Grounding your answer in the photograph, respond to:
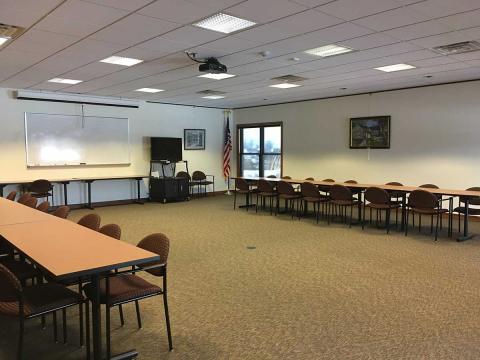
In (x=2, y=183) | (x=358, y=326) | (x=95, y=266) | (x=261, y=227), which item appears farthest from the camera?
(x=2, y=183)

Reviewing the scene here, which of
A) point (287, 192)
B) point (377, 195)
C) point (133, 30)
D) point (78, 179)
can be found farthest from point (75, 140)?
point (377, 195)

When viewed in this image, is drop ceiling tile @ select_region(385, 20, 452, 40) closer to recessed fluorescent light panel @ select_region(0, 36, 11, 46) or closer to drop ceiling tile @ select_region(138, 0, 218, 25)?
drop ceiling tile @ select_region(138, 0, 218, 25)

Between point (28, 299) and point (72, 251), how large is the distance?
400 millimetres

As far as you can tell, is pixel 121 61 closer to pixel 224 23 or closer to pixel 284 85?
pixel 224 23

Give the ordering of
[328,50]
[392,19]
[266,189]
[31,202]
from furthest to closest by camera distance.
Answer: [266,189]
[328,50]
[31,202]
[392,19]

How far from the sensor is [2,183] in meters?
8.31

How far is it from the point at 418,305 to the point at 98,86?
740 cm

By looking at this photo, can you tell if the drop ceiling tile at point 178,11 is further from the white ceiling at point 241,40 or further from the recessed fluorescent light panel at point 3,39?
the recessed fluorescent light panel at point 3,39

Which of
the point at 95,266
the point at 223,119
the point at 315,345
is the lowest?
the point at 315,345

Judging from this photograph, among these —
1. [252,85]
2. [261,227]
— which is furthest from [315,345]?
[252,85]

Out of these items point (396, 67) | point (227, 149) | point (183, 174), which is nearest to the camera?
point (396, 67)

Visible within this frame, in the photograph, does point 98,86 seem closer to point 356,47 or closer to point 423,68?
point 356,47

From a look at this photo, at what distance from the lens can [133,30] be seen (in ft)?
15.0

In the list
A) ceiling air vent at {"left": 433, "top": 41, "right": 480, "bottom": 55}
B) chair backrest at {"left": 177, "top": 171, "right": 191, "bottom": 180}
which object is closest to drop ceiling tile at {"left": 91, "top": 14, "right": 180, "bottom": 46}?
ceiling air vent at {"left": 433, "top": 41, "right": 480, "bottom": 55}
